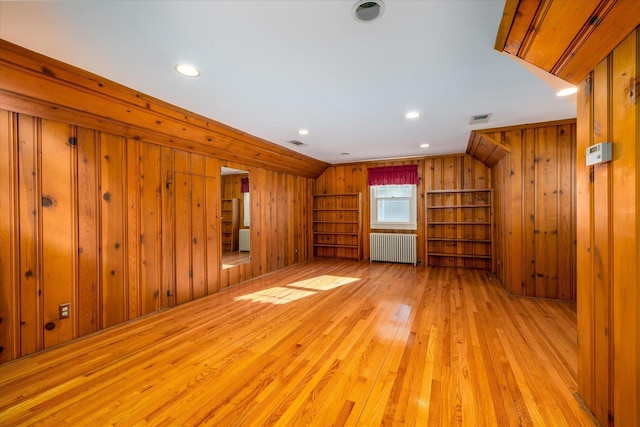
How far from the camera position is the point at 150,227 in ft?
10.2

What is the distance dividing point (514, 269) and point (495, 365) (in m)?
2.17

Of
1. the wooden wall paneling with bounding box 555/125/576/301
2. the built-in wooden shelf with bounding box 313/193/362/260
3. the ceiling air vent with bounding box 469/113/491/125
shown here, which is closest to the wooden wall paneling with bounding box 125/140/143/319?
the ceiling air vent with bounding box 469/113/491/125

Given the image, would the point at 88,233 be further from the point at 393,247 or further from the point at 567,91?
the point at 393,247

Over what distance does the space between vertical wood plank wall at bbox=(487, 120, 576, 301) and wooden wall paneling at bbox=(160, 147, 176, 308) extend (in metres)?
4.39

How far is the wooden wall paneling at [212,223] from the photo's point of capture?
3.86m

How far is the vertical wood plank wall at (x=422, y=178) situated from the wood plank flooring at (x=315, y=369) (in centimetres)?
265

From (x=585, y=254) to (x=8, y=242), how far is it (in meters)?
4.12

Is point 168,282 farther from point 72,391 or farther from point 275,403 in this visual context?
point 275,403

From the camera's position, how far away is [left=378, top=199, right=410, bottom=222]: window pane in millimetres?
5977

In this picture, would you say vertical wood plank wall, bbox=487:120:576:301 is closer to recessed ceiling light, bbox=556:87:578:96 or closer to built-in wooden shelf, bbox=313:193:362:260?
recessed ceiling light, bbox=556:87:578:96

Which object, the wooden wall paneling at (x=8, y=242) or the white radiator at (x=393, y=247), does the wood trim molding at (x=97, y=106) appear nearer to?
the wooden wall paneling at (x=8, y=242)

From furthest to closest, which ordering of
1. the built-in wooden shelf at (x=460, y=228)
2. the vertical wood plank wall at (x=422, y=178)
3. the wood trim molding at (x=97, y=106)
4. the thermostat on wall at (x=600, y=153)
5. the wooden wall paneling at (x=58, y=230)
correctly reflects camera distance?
1. the vertical wood plank wall at (x=422, y=178)
2. the built-in wooden shelf at (x=460, y=228)
3. the wooden wall paneling at (x=58, y=230)
4. the wood trim molding at (x=97, y=106)
5. the thermostat on wall at (x=600, y=153)

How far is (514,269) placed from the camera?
367 centimetres

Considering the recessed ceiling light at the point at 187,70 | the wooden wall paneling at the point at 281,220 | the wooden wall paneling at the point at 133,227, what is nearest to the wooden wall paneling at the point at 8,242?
the wooden wall paneling at the point at 133,227
